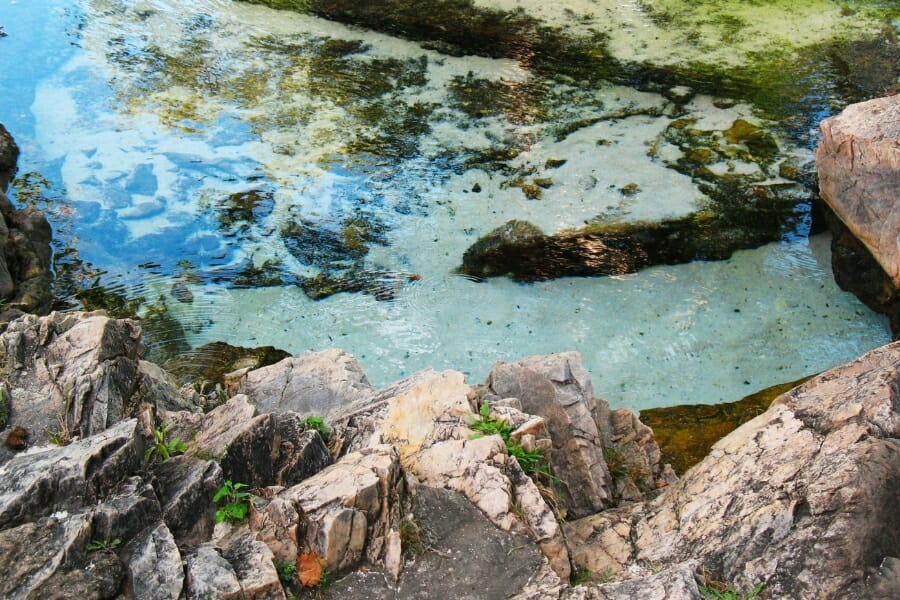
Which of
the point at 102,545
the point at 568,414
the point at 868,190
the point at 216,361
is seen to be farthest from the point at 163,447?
the point at 868,190

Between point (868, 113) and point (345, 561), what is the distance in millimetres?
7438

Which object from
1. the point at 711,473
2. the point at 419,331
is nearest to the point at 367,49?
the point at 419,331

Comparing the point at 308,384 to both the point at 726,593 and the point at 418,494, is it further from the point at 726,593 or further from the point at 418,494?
the point at 726,593

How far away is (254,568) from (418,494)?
111 cm

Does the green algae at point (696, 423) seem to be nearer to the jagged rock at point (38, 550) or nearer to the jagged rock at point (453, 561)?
the jagged rock at point (453, 561)

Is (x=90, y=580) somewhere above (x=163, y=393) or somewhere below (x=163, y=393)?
above

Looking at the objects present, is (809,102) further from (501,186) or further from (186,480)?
(186,480)

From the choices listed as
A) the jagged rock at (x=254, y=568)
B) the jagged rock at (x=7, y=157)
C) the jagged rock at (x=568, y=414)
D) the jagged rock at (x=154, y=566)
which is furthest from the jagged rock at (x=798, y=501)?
the jagged rock at (x=7, y=157)

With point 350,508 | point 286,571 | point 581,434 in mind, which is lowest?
point 581,434

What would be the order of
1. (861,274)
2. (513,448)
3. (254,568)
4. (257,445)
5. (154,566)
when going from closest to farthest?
1. (154,566)
2. (254,568)
3. (257,445)
4. (513,448)
5. (861,274)

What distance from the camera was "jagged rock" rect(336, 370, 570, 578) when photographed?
4.90m

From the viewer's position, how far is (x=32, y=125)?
11.5 metres

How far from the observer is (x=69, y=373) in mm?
5645

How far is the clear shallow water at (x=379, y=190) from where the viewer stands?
28.8ft
